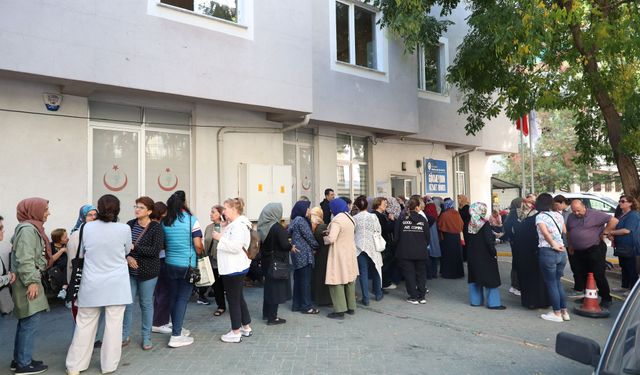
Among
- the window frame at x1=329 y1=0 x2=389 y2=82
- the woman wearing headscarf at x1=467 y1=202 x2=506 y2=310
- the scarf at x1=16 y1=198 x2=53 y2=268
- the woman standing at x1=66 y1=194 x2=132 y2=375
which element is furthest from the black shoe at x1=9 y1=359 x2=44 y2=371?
the window frame at x1=329 y1=0 x2=389 y2=82

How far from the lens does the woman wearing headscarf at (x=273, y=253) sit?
21.7 ft

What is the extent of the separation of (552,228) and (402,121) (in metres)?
6.62

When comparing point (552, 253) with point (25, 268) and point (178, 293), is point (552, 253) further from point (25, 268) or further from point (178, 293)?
point (25, 268)

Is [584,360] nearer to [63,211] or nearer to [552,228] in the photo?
[552,228]

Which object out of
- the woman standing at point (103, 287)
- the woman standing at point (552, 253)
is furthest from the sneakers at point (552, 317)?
the woman standing at point (103, 287)

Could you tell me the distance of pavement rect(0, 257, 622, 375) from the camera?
16.7 ft

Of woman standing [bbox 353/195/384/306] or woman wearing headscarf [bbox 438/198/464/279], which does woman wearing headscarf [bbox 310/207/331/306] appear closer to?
woman standing [bbox 353/195/384/306]

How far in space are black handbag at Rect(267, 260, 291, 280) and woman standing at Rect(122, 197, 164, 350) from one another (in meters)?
1.60

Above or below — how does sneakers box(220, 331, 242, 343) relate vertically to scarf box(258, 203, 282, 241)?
below

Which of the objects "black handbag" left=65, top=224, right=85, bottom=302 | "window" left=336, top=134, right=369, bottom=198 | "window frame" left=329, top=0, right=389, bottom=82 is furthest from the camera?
"window" left=336, top=134, right=369, bottom=198

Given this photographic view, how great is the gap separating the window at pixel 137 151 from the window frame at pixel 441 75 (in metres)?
7.57

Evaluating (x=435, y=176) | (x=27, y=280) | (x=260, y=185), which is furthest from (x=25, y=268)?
(x=435, y=176)

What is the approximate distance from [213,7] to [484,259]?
6.71 metres

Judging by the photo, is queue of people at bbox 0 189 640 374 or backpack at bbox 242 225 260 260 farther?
backpack at bbox 242 225 260 260
